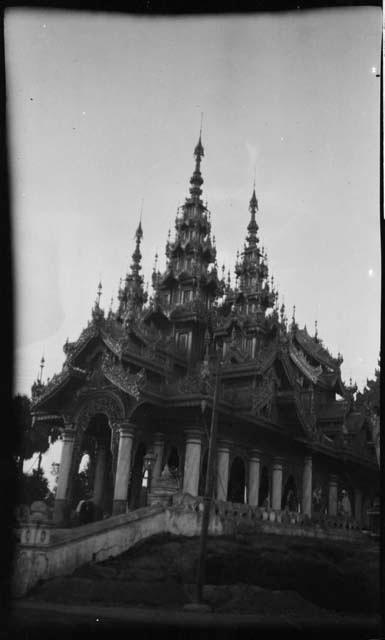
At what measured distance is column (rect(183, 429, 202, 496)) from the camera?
53.6 feet

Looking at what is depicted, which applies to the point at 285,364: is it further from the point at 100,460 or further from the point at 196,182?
the point at 196,182

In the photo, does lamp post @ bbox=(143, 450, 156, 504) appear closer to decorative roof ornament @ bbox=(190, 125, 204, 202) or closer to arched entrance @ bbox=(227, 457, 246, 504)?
arched entrance @ bbox=(227, 457, 246, 504)

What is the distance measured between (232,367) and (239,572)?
26.7 ft

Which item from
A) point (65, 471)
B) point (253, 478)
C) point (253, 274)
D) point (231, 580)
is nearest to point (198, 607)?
point (231, 580)

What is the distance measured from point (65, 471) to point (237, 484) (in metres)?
5.60

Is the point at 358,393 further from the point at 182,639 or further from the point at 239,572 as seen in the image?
the point at 182,639

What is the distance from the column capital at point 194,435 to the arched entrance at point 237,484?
12.0ft

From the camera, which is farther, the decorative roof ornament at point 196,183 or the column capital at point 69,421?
the decorative roof ornament at point 196,183

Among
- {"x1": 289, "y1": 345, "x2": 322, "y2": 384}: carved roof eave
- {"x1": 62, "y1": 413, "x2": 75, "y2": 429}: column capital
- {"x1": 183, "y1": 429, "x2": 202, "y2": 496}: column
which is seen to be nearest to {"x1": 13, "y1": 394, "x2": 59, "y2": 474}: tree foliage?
{"x1": 62, "y1": 413, "x2": 75, "y2": 429}: column capital

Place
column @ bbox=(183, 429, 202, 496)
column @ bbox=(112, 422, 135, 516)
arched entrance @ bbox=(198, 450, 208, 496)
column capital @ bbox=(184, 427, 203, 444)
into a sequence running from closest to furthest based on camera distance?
column @ bbox=(112, 422, 135, 516) < column @ bbox=(183, 429, 202, 496) < column capital @ bbox=(184, 427, 203, 444) < arched entrance @ bbox=(198, 450, 208, 496)

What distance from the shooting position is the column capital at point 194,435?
1656cm

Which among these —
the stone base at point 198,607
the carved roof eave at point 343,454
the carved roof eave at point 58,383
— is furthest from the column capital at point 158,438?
the stone base at point 198,607

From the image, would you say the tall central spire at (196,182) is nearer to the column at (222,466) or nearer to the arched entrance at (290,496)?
the column at (222,466)

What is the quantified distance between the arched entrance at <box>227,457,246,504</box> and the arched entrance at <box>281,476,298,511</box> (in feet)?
4.39
